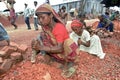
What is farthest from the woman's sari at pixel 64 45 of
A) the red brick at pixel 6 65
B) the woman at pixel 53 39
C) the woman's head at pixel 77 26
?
the woman's head at pixel 77 26

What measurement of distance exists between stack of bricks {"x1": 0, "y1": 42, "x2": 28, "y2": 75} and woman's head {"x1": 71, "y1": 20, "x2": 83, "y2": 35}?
4.07 feet

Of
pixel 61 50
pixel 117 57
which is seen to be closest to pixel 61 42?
pixel 61 50

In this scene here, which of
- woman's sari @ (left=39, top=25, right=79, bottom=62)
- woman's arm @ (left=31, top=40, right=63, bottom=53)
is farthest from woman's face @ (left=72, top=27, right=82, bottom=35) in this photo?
woman's arm @ (left=31, top=40, right=63, bottom=53)

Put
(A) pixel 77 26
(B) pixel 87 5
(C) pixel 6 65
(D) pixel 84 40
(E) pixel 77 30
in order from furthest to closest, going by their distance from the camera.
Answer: (B) pixel 87 5, (D) pixel 84 40, (E) pixel 77 30, (A) pixel 77 26, (C) pixel 6 65

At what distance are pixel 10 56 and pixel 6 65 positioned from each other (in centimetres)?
59

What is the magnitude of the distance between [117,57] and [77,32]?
1.48m

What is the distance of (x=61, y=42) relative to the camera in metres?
4.68

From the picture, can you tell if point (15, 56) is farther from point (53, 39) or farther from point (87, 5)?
point (87, 5)

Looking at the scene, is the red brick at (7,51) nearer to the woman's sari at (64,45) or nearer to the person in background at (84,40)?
the woman's sari at (64,45)

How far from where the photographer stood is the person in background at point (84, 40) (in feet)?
21.9

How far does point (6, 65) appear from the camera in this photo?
5.43 meters

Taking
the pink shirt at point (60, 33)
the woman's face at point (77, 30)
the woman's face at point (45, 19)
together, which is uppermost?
the woman's face at point (45, 19)

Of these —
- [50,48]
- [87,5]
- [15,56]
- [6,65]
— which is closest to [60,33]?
[50,48]

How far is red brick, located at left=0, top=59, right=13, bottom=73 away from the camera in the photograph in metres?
5.32
